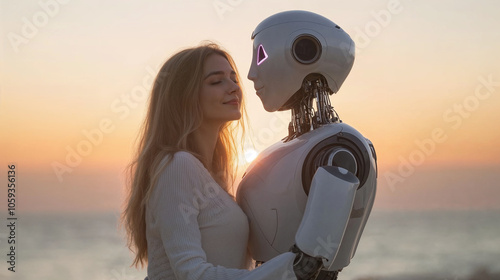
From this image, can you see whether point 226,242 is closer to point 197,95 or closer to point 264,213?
point 264,213

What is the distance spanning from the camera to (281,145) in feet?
12.7

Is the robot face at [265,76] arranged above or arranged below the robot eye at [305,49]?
below

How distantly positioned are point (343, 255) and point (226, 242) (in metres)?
0.63

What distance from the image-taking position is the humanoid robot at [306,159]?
3.29 meters

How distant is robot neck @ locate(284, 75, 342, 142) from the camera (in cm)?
380

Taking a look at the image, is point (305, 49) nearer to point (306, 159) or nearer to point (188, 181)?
point (306, 159)

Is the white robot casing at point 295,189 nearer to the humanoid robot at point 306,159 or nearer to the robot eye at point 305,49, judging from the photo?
the humanoid robot at point 306,159

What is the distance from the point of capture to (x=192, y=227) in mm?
3461

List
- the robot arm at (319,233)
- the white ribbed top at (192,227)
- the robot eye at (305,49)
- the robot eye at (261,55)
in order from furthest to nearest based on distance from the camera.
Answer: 1. the robot eye at (261,55)
2. the robot eye at (305,49)
3. the white ribbed top at (192,227)
4. the robot arm at (319,233)

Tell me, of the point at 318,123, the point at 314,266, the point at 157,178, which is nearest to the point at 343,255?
the point at 314,266

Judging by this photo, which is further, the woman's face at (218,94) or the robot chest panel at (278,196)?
the woman's face at (218,94)

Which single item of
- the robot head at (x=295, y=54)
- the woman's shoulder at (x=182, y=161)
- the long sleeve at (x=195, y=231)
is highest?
the robot head at (x=295, y=54)

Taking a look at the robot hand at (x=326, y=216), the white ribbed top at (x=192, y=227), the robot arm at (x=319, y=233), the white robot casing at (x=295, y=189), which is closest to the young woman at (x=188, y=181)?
the white ribbed top at (x=192, y=227)

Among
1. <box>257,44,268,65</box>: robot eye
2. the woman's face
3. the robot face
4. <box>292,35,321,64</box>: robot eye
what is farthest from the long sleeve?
<box>292,35,321,64</box>: robot eye
